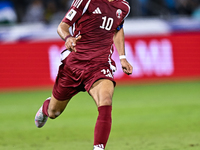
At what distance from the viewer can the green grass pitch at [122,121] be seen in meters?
6.75

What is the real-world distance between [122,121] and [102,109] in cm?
385

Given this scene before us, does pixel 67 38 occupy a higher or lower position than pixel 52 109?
higher

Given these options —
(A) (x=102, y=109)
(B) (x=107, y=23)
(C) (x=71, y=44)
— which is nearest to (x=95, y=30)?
(B) (x=107, y=23)

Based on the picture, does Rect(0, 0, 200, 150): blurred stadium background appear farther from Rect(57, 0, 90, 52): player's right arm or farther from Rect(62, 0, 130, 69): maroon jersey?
Rect(57, 0, 90, 52): player's right arm

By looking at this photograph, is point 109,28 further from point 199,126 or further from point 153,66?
point 153,66

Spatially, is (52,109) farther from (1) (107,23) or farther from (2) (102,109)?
(1) (107,23)

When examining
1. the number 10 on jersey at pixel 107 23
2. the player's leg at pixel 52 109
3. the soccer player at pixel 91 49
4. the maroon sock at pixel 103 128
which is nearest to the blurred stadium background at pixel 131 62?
the player's leg at pixel 52 109

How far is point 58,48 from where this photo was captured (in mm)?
14852

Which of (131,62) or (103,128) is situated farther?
(131,62)

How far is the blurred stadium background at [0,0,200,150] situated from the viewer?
34.3 ft

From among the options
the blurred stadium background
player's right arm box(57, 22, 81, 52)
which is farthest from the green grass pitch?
player's right arm box(57, 22, 81, 52)

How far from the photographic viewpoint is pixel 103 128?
17.0 feet

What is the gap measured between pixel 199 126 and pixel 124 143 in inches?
78.3

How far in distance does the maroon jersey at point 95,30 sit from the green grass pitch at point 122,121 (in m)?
1.42
